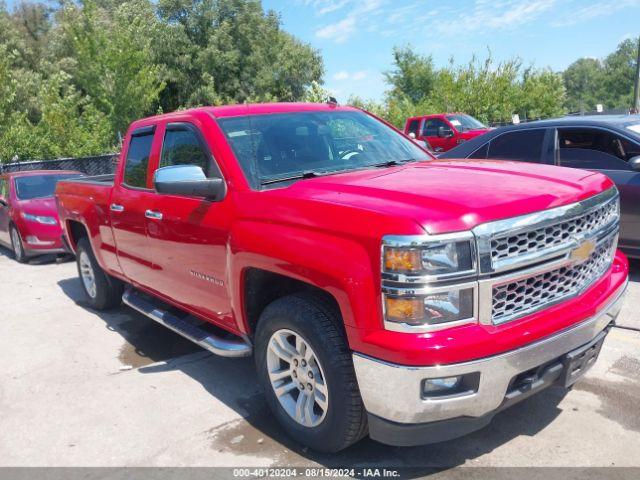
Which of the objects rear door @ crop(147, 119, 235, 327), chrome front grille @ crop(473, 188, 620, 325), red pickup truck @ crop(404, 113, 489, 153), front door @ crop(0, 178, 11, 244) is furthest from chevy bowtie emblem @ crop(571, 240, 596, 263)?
red pickup truck @ crop(404, 113, 489, 153)

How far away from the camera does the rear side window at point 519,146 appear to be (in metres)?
6.77

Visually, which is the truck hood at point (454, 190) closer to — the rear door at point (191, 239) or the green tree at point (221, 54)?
the rear door at point (191, 239)

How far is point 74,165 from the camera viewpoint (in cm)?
1930

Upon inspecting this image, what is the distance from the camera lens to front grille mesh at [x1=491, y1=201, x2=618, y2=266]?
8.76ft

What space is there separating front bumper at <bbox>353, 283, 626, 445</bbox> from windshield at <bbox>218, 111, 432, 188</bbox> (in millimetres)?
1479

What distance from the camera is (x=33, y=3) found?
142ft


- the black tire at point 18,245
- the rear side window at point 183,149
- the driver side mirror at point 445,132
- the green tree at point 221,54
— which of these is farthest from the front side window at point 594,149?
the green tree at point 221,54

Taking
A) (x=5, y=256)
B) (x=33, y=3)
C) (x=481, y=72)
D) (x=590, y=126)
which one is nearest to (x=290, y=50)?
(x=481, y=72)

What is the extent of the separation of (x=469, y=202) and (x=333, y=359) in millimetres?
996

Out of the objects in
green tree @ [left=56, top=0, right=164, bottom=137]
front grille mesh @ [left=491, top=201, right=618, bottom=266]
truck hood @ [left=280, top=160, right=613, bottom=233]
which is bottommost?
front grille mesh @ [left=491, top=201, right=618, bottom=266]

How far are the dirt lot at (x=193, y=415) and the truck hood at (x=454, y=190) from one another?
1363 millimetres

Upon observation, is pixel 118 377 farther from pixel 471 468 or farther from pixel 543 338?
pixel 543 338

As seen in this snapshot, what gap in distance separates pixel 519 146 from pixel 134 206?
14.5 feet

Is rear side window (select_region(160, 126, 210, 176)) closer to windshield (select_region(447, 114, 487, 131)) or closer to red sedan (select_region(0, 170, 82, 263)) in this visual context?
red sedan (select_region(0, 170, 82, 263))
